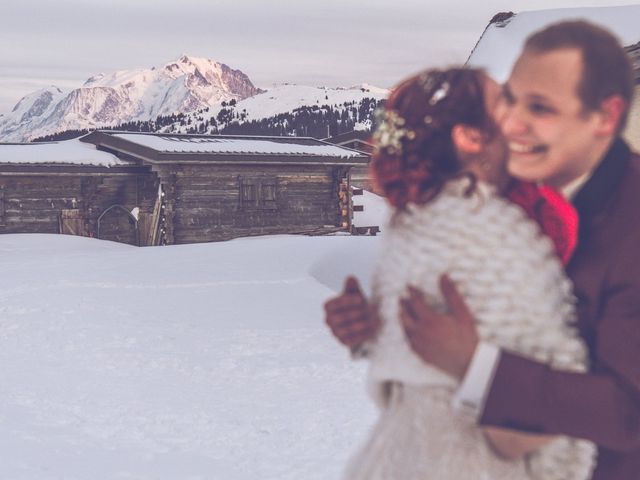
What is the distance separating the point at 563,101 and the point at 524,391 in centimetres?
42

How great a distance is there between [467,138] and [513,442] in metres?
0.47

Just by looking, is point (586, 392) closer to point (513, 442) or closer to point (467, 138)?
point (513, 442)

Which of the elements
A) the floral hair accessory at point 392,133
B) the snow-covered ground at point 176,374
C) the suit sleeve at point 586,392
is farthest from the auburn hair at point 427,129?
the snow-covered ground at point 176,374

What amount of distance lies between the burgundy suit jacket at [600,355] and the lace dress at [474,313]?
0.04 m

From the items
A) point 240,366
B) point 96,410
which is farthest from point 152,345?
point 96,410

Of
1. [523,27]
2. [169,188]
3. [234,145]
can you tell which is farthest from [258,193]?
[523,27]

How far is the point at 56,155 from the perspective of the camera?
69.6ft

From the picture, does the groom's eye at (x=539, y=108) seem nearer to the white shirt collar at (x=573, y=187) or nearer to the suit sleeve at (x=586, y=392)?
the white shirt collar at (x=573, y=187)

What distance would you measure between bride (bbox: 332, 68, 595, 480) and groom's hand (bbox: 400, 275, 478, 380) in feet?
0.09

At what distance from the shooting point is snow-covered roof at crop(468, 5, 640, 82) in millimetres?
10859

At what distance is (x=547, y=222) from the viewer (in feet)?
4.36

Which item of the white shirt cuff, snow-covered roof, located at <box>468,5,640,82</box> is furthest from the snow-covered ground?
the white shirt cuff

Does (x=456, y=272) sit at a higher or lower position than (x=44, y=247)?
higher

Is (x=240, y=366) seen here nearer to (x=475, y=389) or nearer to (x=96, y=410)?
(x=96, y=410)
